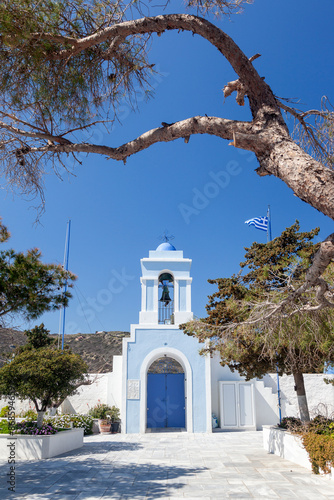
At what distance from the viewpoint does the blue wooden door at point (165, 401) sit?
1623cm

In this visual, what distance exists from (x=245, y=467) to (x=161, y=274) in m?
9.43

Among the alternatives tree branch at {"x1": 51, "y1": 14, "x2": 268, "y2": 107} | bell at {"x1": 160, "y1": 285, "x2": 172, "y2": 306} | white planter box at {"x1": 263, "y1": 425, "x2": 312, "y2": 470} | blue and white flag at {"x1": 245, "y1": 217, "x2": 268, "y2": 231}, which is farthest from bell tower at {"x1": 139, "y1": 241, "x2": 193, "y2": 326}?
tree branch at {"x1": 51, "y1": 14, "x2": 268, "y2": 107}

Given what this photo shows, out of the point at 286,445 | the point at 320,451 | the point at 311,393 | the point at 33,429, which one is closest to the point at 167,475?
the point at 320,451

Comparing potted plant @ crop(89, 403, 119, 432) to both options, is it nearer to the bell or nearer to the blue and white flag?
the bell

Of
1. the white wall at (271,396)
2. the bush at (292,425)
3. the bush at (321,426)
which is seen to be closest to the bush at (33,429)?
the bush at (292,425)

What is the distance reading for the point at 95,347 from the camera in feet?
95.1

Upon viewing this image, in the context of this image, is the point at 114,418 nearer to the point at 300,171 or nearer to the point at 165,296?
the point at 165,296

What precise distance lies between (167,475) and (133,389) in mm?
7235

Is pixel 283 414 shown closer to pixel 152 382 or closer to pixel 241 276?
pixel 152 382

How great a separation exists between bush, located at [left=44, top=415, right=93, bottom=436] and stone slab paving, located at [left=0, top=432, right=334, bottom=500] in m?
1.57

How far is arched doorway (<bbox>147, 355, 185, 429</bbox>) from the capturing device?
1623cm

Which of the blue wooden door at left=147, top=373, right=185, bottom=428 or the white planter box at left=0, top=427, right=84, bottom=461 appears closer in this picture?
the white planter box at left=0, top=427, right=84, bottom=461

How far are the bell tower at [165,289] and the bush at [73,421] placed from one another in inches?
157

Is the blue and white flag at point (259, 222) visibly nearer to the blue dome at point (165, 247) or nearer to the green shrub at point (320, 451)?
the blue dome at point (165, 247)
